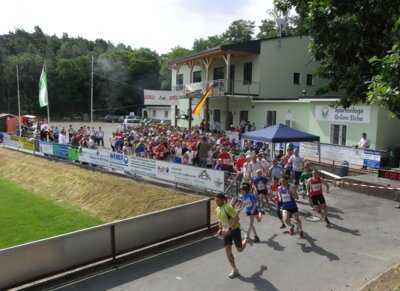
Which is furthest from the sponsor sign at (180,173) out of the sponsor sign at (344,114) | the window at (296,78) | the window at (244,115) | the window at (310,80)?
the window at (310,80)

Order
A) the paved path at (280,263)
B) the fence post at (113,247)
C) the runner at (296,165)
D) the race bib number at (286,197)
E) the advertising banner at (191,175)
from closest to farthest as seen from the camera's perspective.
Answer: the paved path at (280,263) → the fence post at (113,247) → the race bib number at (286,197) → the runner at (296,165) → the advertising banner at (191,175)

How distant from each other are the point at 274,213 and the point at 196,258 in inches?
164

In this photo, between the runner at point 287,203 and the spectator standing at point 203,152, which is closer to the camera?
the runner at point 287,203

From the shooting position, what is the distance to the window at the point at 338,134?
924 inches

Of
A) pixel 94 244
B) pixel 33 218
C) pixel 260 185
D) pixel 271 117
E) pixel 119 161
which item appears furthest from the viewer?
pixel 271 117

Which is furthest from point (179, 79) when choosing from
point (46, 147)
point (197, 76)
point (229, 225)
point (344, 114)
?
point (229, 225)

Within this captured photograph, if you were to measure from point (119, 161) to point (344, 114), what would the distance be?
13.2m

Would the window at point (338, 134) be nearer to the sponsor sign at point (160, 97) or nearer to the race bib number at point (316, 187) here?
the race bib number at point (316, 187)

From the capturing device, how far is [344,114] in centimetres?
2317

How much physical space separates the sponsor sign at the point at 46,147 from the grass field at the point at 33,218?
4.97m

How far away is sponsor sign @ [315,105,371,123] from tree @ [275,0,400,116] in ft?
43.3

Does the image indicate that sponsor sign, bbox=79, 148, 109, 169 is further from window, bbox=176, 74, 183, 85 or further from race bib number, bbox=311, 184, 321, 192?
window, bbox=176, 74, 183, 85

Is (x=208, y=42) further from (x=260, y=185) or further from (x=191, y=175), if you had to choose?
(x=260, y=185)

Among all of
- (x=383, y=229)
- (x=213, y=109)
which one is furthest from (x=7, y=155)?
(x=383, y=229)
